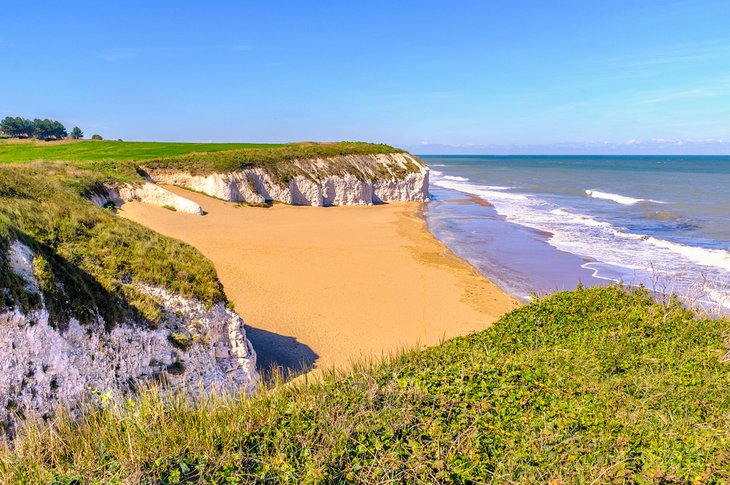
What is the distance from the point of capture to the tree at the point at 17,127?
283 ft

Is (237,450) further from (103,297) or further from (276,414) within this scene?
(103,297)

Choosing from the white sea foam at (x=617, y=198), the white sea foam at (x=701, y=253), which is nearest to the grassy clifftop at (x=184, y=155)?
the white sea foam at (x=617, y=198)

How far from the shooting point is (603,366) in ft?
24.1

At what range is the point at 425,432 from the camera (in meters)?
4.84

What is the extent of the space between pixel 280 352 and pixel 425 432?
7.36 metres

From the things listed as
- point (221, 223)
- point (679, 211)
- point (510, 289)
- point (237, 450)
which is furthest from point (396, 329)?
point (679, 211)

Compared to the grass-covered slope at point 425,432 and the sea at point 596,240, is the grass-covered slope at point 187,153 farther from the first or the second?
the grass-covered slope at point 425,432

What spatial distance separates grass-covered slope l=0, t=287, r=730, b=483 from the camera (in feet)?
13.7

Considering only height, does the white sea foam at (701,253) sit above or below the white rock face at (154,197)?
below

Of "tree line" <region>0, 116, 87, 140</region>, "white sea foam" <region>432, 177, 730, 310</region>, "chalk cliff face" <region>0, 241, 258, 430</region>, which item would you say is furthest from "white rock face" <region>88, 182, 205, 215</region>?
"tree line" <region>0, 116, 87, 140</region>

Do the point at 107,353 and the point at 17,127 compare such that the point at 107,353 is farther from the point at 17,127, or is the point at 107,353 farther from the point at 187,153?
the point at 17,127

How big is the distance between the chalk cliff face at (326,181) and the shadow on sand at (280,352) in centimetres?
2543

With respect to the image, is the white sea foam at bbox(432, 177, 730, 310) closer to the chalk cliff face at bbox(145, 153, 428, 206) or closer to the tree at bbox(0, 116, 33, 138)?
the chalk cliff face at bbox(145, 153, 428, 206)

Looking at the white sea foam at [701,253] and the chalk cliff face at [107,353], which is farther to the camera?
the white sea foam at [701,253]
